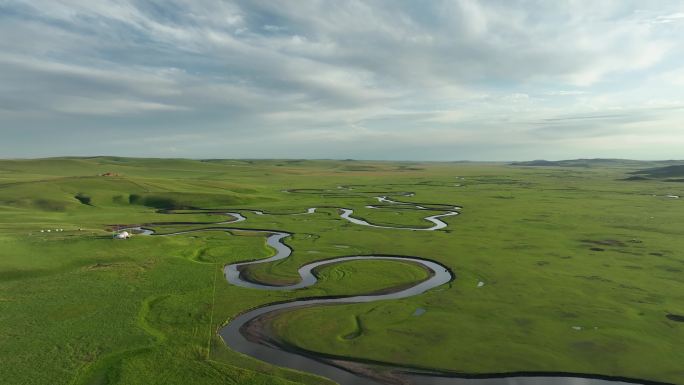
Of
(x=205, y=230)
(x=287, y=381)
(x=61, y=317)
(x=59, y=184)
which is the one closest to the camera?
(x=287, y=381)

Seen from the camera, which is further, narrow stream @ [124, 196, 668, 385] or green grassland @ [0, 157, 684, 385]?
green grassland @ [0, 157, 684, 385]

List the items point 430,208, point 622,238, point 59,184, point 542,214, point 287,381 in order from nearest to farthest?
point 287,381 < point 622,238 < point 542,214 < point 430,208 < point 59,184

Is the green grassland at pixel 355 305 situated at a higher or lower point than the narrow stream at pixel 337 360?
higher

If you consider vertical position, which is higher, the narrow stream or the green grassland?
the green grassland

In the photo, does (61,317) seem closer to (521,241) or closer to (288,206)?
(521,241)

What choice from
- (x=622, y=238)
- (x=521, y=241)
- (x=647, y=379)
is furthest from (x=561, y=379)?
(x=622, y=238)

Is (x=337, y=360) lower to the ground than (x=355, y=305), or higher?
lower

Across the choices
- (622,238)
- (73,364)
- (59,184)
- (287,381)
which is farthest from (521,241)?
(59,184)

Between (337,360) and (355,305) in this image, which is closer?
(337,360)

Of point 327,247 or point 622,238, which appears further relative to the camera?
point 622,238

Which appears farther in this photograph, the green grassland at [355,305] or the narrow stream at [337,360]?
the green grassland at [355,305]
